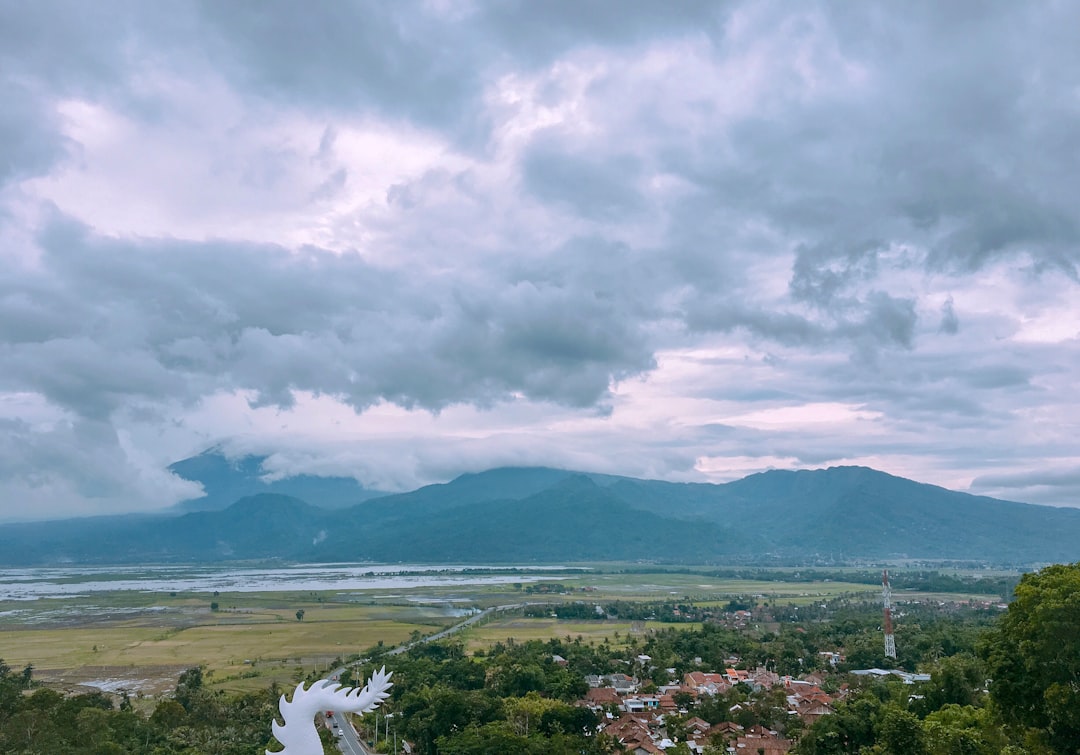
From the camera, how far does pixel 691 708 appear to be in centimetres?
3697

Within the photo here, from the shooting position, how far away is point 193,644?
65125mm

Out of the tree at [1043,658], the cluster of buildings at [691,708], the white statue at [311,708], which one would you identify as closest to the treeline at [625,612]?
the cluster of buildings at [691,708]

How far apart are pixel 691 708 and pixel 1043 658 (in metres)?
23.8

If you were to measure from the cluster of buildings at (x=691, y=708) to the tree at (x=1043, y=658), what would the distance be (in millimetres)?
14396

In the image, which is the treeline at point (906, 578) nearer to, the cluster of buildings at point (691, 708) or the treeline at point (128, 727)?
the cluster of buildings at point (691, 708)

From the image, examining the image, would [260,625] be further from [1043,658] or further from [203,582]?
[203,582]

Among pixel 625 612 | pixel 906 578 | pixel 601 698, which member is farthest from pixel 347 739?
pixel 906 578

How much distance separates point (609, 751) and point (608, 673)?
1786 centimetres

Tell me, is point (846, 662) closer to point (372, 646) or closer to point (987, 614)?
point (372, 646)

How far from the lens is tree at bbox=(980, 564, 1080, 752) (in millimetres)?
15039

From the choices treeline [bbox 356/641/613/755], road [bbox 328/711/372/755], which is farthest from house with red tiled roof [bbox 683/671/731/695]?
road [bbox 328/711/372/755]

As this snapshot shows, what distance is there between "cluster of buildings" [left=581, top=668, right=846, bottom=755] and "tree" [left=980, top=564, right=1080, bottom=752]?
14.4 meters

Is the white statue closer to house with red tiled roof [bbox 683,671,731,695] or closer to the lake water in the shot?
house with red tiled roof [bbox 683,671,731,695]

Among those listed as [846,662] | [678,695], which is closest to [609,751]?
[678,695]
